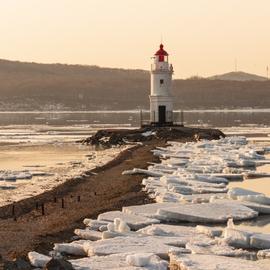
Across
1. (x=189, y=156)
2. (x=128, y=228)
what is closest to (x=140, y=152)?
(x=189, y=156)

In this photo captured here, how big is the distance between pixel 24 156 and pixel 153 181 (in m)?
14.4

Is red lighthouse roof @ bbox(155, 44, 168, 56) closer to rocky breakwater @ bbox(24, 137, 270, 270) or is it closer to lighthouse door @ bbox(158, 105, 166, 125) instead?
lighthouse door @ bbox(158, 105, 166, 125)

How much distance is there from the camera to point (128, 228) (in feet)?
36.8

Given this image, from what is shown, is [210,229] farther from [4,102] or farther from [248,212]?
[4,102]

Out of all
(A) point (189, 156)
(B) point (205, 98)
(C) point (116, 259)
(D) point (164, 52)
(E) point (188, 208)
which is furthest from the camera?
(B) point (205, 98)

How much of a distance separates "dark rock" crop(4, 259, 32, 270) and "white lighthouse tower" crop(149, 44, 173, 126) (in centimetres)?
3200

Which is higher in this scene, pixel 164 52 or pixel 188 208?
pixel 164 52

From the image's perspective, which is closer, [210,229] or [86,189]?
[210,229]

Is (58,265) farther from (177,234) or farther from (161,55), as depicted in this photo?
(161,55)

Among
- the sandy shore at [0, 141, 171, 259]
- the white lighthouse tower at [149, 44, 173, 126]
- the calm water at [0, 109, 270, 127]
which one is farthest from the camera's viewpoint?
the calm water at [0, 109, 270, 127]

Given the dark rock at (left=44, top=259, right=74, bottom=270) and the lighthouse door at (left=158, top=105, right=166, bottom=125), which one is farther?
the lighthouse door at (left=158, top=105, right=166, bottom=125)

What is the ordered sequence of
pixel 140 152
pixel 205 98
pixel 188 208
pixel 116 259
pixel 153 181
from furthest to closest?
pixel 205 98, pixel 140 152, pixel 153 181, pixel 188 208, pixel 116 259

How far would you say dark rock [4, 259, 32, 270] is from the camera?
8.95 metres

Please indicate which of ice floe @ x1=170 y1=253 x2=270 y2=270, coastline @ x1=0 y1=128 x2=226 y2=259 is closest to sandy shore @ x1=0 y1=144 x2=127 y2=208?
coastline @ x1=0 y1=128 x2=226 y2=259
